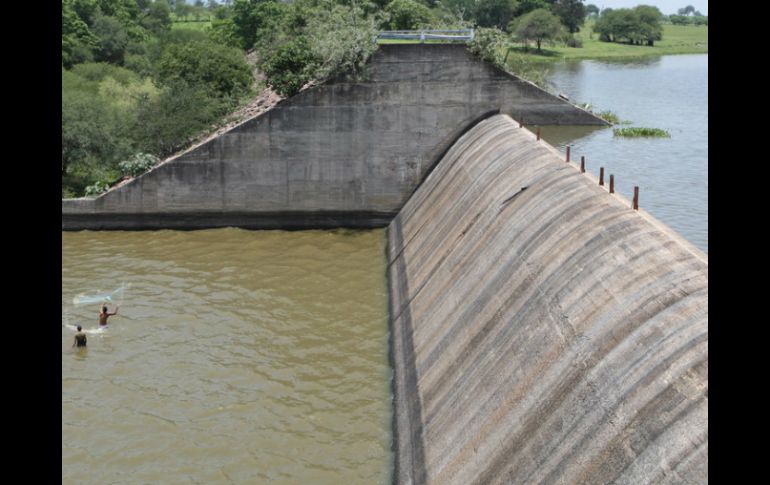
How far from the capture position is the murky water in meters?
22.6

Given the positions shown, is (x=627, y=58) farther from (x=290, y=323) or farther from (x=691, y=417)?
(x=691, y=417)

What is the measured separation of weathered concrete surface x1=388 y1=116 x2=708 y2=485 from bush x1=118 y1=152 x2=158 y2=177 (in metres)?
12.6

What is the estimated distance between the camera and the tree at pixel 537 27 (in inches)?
3196

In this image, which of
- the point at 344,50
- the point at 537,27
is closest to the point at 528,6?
the point at 537,27

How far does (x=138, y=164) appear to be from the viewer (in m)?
27.5

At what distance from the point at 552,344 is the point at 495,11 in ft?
266

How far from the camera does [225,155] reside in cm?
2656

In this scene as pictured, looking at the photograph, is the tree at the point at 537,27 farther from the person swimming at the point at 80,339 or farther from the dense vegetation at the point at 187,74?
the person swimming at the point at 80,339

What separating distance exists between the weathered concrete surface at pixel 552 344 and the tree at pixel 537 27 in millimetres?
65807

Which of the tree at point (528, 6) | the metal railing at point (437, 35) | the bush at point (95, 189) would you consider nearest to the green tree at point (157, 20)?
the tree at point (528, 6)

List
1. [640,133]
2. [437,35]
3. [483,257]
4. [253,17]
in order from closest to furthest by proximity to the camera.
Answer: [483,257]
[437,35]
[640,133]
[253,17]

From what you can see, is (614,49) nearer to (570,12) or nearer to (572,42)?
(572,42)
